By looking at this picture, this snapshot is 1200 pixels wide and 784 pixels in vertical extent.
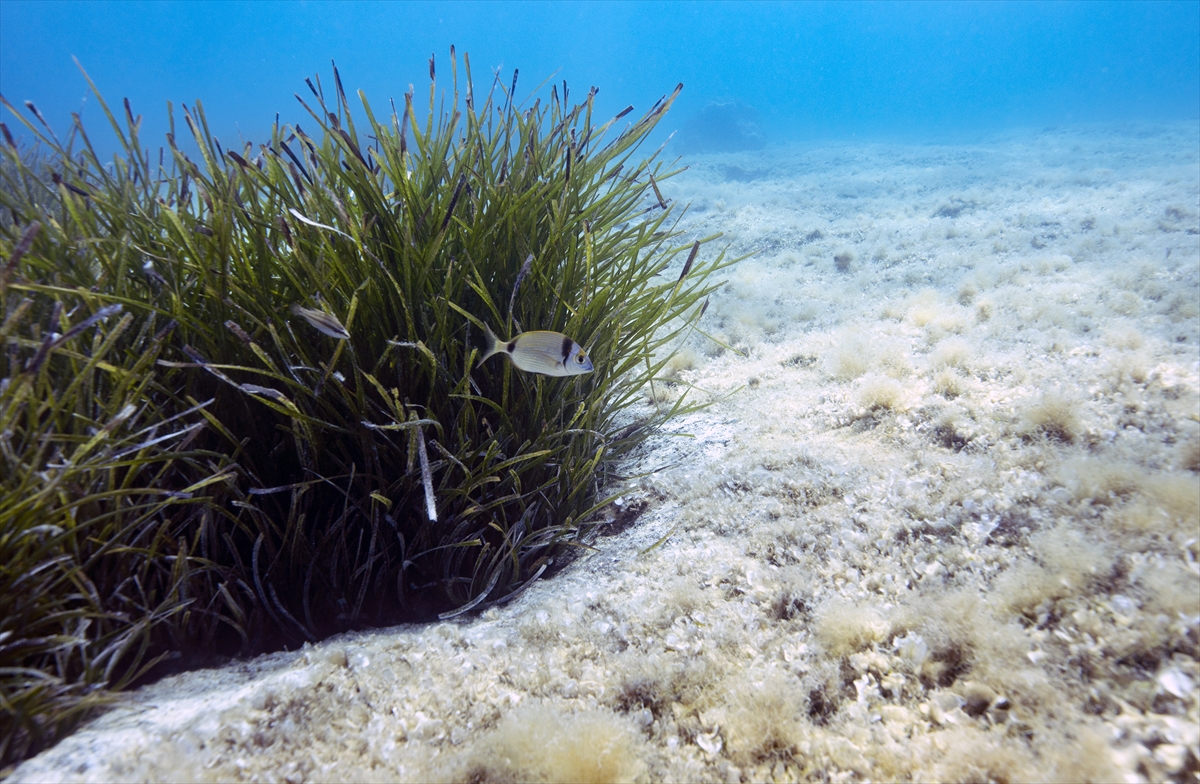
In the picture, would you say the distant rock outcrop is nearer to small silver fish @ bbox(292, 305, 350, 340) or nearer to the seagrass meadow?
the seagrass meadow

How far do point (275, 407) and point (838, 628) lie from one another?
2106mm

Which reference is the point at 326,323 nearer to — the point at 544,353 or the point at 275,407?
the point at 275,407

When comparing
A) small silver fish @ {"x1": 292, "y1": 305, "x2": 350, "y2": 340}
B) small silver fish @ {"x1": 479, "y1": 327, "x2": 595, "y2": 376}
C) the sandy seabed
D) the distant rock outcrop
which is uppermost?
the distant rock outcrop

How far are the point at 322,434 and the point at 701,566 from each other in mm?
1756

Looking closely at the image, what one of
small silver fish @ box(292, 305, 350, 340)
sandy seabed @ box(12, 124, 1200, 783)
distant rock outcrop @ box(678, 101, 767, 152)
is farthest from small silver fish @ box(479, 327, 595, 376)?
distant rock outcrop @ box(678, 101, 767, 152)

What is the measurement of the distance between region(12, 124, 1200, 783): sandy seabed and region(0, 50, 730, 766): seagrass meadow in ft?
0.96

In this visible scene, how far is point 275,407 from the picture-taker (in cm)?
180

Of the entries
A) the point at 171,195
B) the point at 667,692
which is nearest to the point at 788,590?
the point at 667,692

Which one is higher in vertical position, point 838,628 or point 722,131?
point 722,131

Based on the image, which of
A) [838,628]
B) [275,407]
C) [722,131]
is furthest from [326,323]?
[722,131]

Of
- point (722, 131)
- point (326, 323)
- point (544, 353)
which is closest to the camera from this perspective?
point (326, 323)

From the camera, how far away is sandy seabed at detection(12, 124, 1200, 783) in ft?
4.53

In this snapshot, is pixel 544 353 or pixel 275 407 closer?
pixel 275 407

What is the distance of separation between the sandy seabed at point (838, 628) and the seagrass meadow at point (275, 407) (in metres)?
0.29
